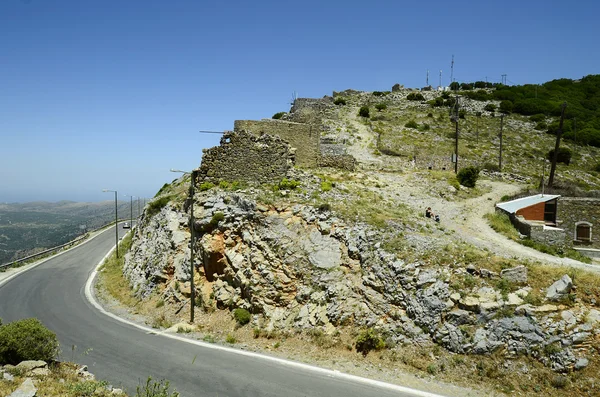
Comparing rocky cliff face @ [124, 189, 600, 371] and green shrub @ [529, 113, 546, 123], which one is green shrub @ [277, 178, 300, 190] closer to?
rocky cliff face @ [124, 189, 600, 371]

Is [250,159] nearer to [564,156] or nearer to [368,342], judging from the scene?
[368,342]

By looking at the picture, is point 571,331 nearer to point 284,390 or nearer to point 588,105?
point 284,390

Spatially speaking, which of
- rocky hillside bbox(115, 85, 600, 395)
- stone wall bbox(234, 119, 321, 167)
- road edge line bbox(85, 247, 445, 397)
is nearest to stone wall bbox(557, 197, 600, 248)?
rocky hillside bbox(115, 85, 600, 395)

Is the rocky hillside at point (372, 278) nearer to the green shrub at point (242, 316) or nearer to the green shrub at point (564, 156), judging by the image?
the green shrub at point (242, 316)

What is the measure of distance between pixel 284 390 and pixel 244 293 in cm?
749

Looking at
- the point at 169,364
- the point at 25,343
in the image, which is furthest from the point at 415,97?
the point at 25,343

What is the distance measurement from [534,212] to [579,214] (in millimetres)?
2833

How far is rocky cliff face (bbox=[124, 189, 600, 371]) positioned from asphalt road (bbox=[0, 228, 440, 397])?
296 centimetres

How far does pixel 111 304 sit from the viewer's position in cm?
2356

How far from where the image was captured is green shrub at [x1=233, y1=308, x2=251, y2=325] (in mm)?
17891

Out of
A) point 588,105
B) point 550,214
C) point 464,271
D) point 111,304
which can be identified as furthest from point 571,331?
point 588,105

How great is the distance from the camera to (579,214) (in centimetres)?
2616

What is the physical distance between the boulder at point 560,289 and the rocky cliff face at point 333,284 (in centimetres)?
15

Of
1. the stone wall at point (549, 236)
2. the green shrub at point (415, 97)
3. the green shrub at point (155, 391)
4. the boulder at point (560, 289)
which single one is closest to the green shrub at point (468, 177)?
the stone wall at point (549, 236)
